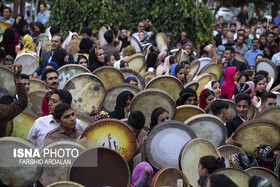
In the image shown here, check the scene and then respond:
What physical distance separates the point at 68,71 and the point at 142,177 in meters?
3.59

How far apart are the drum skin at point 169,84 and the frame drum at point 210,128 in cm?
198

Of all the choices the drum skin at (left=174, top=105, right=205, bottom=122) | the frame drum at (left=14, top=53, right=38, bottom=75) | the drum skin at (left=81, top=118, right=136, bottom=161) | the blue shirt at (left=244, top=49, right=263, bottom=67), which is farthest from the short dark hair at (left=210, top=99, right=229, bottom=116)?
the blue shirt at (left=244, top=49, right=263, bottom=67)

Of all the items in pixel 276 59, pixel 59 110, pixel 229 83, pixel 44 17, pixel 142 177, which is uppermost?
pixel 59 110

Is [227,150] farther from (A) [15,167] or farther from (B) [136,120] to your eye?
(A) [15,167]

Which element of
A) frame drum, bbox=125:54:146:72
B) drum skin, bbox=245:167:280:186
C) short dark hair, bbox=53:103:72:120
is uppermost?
short dark hair, bbox=53:103:72:120

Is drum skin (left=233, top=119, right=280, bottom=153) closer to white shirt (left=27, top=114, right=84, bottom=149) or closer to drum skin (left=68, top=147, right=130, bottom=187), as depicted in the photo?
drum skin (left=68, top=147, right=130, bottom=187)

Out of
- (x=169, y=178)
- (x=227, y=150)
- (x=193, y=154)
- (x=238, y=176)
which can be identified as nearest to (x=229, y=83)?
(x=227, y=150)

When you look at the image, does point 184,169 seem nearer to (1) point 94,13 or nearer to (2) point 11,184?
(2) point 11,184

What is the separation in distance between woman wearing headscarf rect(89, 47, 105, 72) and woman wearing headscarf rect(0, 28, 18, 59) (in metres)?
2.66

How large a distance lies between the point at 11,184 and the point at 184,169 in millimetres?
1911

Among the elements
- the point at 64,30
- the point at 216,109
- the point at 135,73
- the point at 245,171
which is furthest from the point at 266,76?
the point at 64,30

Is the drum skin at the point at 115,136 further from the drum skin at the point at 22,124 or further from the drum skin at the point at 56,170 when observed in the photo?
the drum skin at the point at 22,124

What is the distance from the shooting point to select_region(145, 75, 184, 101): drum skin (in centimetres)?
882

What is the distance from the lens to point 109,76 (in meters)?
9.02
